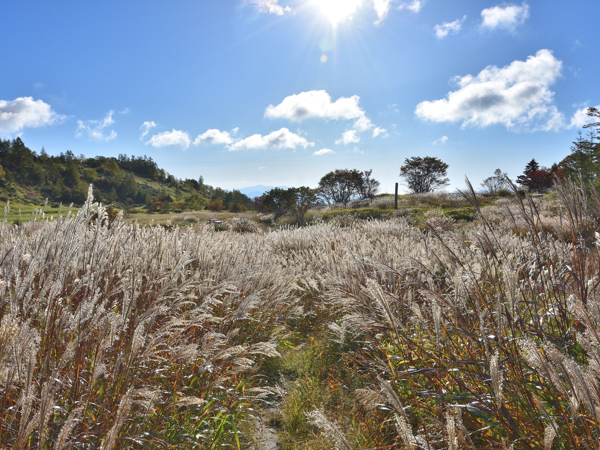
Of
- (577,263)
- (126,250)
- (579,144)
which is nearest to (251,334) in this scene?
(126,250)

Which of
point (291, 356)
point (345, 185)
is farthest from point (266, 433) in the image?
point (345, 185)

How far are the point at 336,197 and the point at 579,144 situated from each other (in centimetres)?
2292

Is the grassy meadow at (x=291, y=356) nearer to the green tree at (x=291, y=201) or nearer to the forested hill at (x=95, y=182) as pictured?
the green tree at (x=291, y=201)

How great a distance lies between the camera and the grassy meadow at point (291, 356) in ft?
3.26

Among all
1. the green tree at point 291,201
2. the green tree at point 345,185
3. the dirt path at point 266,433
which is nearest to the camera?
the dirt path at point 266,433

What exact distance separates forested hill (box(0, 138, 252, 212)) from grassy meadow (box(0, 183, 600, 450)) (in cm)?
3267

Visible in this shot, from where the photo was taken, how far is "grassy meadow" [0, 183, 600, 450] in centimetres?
99

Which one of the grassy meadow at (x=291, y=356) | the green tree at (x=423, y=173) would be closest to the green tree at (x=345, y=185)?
the green tree at (x=423, y=173)

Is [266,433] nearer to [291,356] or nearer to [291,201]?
[291,356]

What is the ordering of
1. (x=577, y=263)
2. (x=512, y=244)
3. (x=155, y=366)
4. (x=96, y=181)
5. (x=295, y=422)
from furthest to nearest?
(x=96, y=181)
(x=512, y=244)
(x=295, y=422)
(x=155, y=366)
(x=577, y=263)

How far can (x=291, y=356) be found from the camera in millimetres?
3100

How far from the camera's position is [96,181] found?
2438 inches

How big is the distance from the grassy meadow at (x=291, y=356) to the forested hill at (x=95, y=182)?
32.7m

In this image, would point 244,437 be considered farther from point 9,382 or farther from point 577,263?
point 577,263
